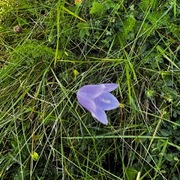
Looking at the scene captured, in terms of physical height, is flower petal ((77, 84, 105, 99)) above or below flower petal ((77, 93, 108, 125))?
above

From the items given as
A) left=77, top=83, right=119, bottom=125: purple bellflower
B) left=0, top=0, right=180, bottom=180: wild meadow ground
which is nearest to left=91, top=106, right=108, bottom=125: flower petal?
left=77, top=83, right=119, bottom=125: purple bellflower

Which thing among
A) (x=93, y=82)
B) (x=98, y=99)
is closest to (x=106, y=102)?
(x=98, y=99)

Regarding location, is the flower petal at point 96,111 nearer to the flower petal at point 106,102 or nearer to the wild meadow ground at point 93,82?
the flower petal at point 106,102

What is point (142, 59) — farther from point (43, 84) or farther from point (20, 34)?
point (20, 34)

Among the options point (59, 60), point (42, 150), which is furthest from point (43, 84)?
point (42, 150)

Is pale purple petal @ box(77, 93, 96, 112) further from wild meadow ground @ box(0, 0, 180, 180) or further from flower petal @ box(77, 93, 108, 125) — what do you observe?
wild meadow ground @ box(0, 0, 180, 180)

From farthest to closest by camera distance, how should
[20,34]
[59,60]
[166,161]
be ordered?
1. [20,34]
2. [59,60]
3. [166,161]

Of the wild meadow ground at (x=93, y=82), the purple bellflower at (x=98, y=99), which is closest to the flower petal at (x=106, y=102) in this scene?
the purple bellflower at (x=98, y=99)
